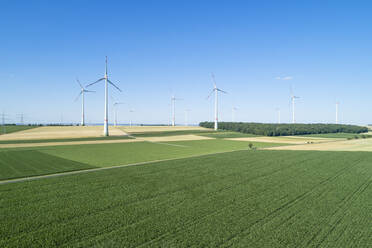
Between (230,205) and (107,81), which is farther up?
(107,81)

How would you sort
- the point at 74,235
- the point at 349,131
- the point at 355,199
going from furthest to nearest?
the point at 349,131
the point at 355,199
the point at 74,235

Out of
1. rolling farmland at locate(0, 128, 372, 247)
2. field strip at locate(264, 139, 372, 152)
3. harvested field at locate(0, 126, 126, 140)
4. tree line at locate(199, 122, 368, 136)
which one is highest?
tree line at locate(199, 122, 368, 136)

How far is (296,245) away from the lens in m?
7.43

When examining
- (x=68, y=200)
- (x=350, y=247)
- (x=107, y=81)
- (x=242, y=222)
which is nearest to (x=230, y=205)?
(x=242, y=222)

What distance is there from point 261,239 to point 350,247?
2.73 m

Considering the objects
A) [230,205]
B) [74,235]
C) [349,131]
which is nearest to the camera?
[74,235]

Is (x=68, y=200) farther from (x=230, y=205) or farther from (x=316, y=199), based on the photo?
(x=316, y=199)

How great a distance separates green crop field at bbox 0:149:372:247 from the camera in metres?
7.76

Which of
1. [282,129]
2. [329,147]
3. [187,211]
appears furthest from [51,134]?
[282,129]

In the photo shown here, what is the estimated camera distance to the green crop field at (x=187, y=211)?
25.5 feet

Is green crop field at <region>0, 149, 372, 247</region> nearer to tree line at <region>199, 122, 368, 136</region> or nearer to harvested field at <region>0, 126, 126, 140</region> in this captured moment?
harvested field at <region>0, 126, 126, 140</region>

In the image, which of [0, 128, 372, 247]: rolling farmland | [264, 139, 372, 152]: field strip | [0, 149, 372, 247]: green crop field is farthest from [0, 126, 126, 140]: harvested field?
[0, 149, 372, 247]: green crop field

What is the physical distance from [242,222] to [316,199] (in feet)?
17.6

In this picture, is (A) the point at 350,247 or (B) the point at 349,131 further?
(B) the point at 349,131
